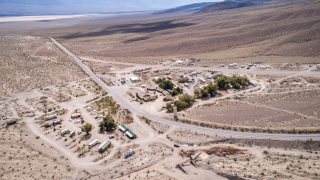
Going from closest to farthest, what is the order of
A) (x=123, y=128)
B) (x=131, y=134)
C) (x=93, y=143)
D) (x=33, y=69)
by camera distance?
(x=93, y=143) < (x=131, y=134) < (x=123, y=128) < (x=33, y=69)

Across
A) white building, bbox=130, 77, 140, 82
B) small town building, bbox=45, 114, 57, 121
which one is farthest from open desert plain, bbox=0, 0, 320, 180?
small town building, bbox=45, 114, 57, 121

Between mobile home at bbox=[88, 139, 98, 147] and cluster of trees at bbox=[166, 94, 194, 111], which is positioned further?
cluster of trees at bbox=[166, 94, 194, 111]

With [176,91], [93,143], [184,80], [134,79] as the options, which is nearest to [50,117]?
[93,143]

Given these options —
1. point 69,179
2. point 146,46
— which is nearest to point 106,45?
point 146,46

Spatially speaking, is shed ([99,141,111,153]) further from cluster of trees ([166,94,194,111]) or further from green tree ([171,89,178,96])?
green tree ([171,89,178,96])

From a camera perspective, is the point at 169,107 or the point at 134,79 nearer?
the point at 169,107

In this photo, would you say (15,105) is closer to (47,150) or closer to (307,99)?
(47,150)

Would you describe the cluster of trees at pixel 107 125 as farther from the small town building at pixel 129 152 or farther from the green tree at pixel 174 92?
the green tree at pixel 174 92

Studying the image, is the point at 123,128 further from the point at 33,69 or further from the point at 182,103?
the point at 33,69
